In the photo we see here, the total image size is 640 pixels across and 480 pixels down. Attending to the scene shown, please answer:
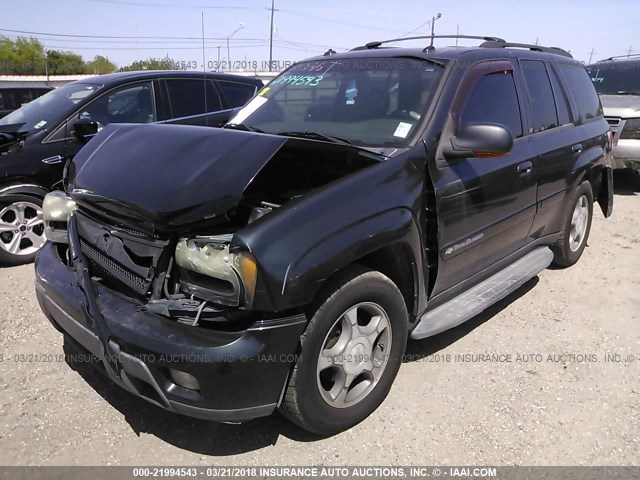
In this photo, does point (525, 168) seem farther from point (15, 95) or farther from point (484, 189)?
point (15, 95)

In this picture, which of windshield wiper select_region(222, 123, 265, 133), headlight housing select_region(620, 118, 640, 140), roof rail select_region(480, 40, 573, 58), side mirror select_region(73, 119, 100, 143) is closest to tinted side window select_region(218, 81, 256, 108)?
side mirror select_region(73, 119, 100, 143)

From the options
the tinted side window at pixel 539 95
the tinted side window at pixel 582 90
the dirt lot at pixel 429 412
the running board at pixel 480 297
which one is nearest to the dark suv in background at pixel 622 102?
the tinted side window at pixel 582 90

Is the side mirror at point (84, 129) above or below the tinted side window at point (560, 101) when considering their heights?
below

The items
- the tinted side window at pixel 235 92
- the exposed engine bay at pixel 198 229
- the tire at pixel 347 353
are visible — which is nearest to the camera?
the exposed engine bay at pixel 198 229

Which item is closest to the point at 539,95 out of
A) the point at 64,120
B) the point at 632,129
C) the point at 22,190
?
the point at 64,120

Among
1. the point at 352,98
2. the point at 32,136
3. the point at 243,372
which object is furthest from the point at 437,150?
the point at 32,136

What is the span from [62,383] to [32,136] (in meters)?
2.96

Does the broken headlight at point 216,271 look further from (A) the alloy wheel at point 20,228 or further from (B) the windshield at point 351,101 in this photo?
(A) the alloy wheel at point 20,228

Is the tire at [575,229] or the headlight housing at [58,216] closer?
the headlight housing at [58,216]

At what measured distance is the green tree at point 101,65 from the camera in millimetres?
77062

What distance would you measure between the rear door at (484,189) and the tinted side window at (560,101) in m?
0.71

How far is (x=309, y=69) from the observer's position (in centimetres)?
396

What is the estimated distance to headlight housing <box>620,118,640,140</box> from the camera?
8.00m

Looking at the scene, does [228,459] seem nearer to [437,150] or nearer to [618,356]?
[437,150]
